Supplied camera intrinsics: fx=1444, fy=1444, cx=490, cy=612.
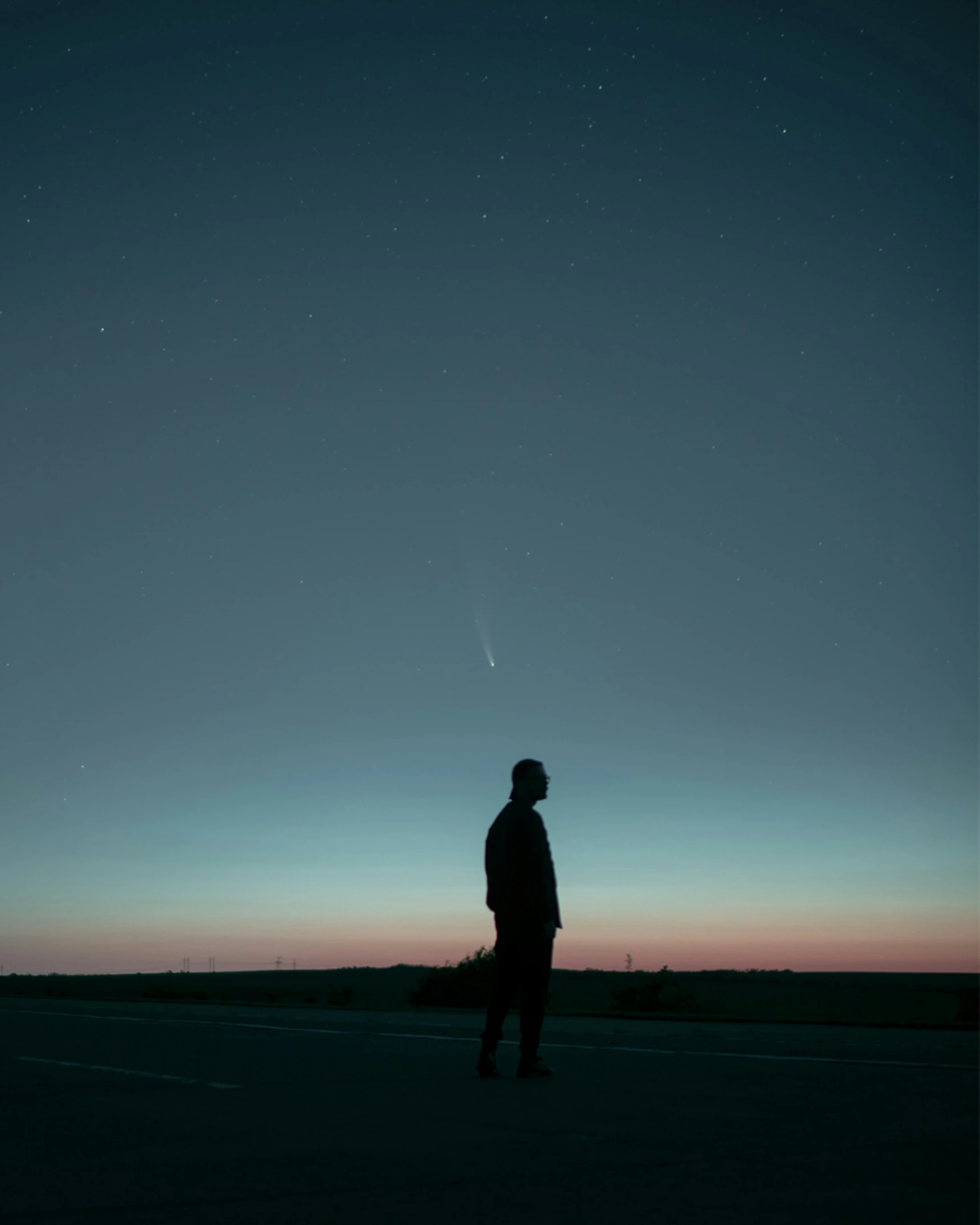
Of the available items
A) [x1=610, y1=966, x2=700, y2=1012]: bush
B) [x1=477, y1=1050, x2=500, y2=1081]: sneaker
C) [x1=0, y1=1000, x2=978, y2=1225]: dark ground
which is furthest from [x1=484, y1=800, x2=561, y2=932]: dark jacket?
[x1=610, y1=966, x2=700, y2=1012]: bush

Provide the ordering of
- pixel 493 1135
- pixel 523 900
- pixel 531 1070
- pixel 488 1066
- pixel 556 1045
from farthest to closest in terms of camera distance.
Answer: pixel 556 1045 → pixel 523 900 → pixel 488 1066 → pixel 531 1070 → pixel 493 1135

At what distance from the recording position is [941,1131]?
237 inches

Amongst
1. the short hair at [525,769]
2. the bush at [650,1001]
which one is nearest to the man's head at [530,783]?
the short hair at [525,769]

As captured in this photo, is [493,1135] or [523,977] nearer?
[493,1135]

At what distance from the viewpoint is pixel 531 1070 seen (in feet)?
29.1

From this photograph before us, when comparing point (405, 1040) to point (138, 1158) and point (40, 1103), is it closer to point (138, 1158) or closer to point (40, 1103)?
point (40, 1103)

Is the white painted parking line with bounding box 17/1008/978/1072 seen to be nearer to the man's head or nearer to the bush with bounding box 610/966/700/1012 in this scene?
the man's head

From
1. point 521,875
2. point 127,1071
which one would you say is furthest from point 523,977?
point 127,1071

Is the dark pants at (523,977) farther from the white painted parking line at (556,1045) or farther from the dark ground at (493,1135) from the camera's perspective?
the white painted parking line at (556,1045)

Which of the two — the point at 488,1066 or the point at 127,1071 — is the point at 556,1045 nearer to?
the point at 488,1066

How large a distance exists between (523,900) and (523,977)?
0.51 metres

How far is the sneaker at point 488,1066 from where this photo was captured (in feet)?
Result: 29.5

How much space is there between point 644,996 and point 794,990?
217ft

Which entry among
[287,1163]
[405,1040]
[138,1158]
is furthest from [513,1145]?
[405,1040]
